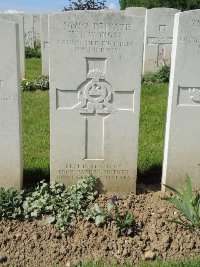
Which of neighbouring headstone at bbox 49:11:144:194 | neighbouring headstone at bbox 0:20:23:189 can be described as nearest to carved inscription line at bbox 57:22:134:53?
neighbouring headstone at bbox 49:11:144:194

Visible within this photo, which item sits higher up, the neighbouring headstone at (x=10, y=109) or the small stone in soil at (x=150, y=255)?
the neighbouring headstone at (x=10, y=109)

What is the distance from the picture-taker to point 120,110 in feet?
13.3

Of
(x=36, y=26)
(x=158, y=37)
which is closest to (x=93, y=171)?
(x=158, y=37)

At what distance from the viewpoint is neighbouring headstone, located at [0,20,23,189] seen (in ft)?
12.1

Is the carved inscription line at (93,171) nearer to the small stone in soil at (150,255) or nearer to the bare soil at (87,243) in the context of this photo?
the bare soil at (87,243)

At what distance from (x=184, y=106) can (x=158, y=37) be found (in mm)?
6892

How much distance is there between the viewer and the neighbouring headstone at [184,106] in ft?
12.8

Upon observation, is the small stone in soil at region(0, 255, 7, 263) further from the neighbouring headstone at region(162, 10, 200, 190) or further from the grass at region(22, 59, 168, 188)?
the neighbouring headstone at region(162, 10, 200, 190)

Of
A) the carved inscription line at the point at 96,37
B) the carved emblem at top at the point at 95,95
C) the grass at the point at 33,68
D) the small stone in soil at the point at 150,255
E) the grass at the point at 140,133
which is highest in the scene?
the carved inscription line at the point at 96,37

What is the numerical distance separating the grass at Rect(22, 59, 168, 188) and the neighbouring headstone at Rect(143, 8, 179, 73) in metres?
1.61

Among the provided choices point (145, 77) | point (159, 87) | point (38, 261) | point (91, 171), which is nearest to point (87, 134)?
point (91, 171)

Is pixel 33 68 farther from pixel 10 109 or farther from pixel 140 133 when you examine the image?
pixel 10 109

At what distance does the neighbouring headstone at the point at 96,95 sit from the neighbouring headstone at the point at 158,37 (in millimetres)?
6819

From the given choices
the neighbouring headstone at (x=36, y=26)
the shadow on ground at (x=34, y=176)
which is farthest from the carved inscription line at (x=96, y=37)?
the neighbouring headstone at (x=36, y=26)
